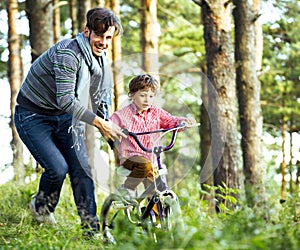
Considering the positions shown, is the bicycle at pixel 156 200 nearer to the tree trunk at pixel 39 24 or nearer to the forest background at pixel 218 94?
the forest background at pixel 218 94

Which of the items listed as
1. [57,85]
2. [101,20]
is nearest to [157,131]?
[57,85]

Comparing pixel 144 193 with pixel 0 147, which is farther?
pixel 0 147

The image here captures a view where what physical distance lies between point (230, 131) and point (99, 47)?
4392 mm

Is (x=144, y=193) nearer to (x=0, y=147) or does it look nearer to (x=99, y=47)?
(x=99, y=47)

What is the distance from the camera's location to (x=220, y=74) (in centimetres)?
924

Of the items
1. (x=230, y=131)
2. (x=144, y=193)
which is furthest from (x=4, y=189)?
(x=144, y=193)

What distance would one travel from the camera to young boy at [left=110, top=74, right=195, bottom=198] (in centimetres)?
540

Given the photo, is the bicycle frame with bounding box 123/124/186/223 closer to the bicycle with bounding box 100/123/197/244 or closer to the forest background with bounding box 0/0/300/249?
the bicycle with bounding box 100/123/197/244

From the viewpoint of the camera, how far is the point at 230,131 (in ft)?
31.6

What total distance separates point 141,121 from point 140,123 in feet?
0.07

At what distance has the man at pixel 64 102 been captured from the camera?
550cm

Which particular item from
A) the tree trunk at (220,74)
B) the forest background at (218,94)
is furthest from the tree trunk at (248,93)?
the tree trunk at (220,74)

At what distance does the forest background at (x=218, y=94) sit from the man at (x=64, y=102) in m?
0.21

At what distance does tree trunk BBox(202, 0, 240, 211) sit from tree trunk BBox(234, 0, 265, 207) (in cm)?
233
